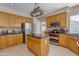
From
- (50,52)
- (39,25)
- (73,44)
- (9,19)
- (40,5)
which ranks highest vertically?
(40,5)

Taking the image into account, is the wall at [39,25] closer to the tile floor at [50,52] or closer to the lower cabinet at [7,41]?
the tile floor at [50,52]

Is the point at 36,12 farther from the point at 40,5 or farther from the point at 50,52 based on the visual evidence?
the point at 50,52

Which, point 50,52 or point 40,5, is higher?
point 40,5

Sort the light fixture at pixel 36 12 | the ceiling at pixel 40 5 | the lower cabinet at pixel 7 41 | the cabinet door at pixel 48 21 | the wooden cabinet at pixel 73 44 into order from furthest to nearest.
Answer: the lower cabinet at pixel 7 41 → the wooden cabinet at pixel 73 44 → the cabinet door at pixel 48 21 → the light fixture at pixel 36 12 → the ceiling at pixel 40 5

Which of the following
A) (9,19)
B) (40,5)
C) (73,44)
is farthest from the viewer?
(9,19)

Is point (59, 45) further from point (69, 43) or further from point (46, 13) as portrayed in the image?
point (46, 13)

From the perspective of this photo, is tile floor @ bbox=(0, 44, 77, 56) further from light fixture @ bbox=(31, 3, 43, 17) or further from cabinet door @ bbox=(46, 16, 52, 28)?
light fixture @ bbox=(31, 3, 43, 17)

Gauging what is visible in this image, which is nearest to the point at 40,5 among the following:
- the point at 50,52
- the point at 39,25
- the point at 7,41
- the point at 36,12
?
the point at 36,12

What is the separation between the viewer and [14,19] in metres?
3.77

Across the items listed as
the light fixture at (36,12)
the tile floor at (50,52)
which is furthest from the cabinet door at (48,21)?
the tile floor at (50,52)

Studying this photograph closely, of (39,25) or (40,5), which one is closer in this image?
(40,5)

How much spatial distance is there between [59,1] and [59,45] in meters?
1.38

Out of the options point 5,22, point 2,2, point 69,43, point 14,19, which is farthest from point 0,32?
point 69,43

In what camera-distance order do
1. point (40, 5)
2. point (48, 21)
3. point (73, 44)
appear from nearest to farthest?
point (40, 5) → point (48, 21) → point (73, 44)
